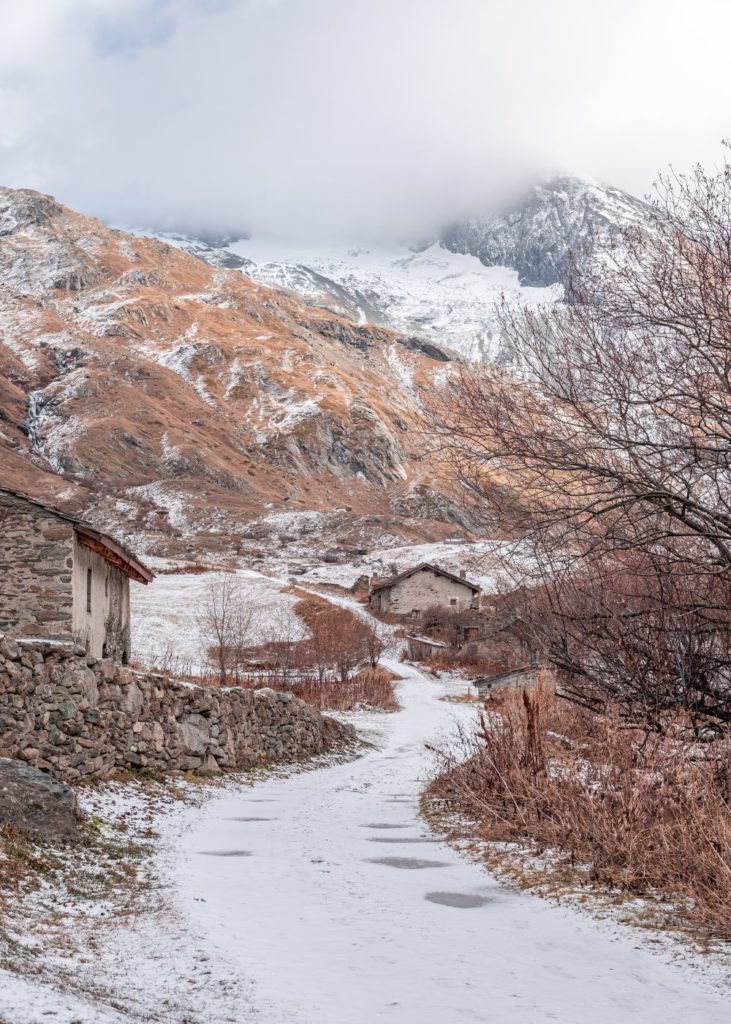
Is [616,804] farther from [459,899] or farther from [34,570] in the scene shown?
[34,570]

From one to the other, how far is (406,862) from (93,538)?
12.4 m

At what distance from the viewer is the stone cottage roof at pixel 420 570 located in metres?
62.9

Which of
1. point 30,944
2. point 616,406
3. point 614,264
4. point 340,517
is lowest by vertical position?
point 30,944

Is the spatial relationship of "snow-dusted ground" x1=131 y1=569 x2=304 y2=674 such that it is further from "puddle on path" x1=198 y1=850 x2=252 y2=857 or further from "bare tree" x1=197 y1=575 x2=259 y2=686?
"puddle on path" x1=198 y1=850 x2=252 y2=857

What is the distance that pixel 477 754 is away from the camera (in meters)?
10.3

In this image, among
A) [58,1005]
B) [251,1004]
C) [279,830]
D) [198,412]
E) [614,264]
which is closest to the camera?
[58,1005]

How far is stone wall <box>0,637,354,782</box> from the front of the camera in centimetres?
1064

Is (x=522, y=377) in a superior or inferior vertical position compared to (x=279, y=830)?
superior

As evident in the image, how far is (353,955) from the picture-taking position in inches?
202

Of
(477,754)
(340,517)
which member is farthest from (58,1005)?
(340,517)

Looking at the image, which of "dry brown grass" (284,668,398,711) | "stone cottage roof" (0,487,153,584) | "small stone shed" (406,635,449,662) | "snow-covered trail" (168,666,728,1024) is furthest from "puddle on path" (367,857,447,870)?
"small stone shed" (406,635,449,662)

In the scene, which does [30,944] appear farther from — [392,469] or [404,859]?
[392,469]

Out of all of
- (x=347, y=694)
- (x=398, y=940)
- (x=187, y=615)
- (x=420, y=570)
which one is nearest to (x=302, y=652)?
(x=347, y=694)

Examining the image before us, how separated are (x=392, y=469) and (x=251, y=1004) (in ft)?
470
